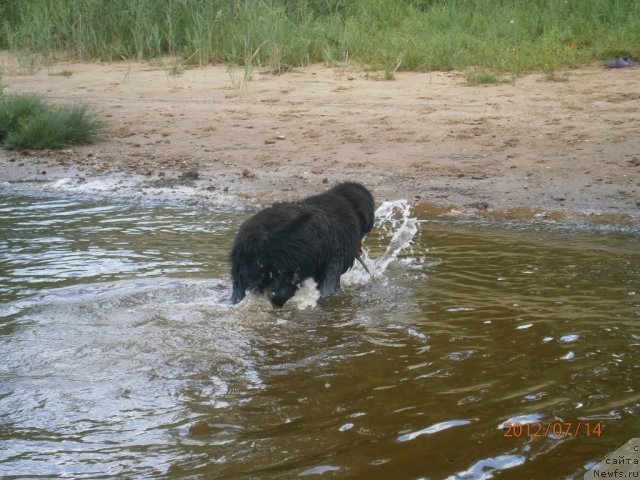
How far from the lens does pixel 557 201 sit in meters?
8.28

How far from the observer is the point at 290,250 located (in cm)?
548

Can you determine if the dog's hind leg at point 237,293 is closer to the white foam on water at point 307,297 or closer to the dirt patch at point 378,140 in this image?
the white foam on water at point 307,297

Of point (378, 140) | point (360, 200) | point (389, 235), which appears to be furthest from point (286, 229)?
point (378, 140)

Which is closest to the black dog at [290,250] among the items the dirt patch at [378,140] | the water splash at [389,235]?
the water splash at [389,235]

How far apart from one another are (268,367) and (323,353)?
0.38 m

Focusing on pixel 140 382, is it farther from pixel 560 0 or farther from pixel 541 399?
pixel 560 0

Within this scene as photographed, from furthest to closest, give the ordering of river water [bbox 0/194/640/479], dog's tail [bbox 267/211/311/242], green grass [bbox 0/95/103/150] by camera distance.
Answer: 1. green grass [bbox 0/95/103/150]
2. dog's tail [bbox 267/211/311/242]
3. river water [bbox 0/194/640/479]

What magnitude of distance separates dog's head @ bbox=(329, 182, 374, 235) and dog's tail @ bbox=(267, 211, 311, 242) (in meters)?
1.21

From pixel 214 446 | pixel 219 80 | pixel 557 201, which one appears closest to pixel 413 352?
pixel 214 446

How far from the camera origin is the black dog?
541 cm

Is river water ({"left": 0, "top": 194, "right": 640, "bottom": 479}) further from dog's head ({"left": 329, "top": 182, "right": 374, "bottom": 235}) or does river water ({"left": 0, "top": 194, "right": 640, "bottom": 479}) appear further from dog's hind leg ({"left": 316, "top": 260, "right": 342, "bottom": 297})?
dog's head ({"left": 329, "top": 182, "right": 374, "bottom": 235})
